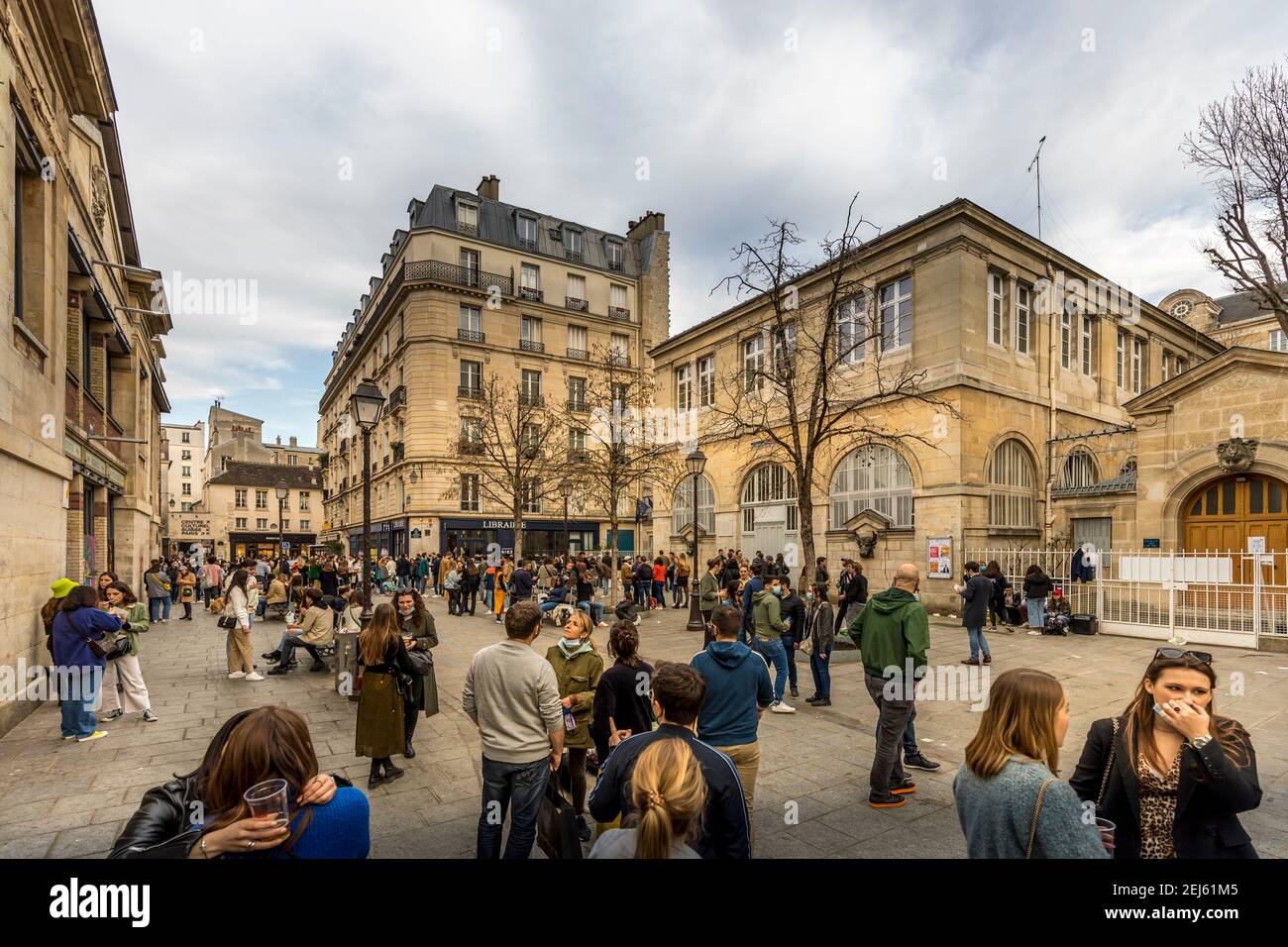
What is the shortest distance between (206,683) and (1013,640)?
1450cm

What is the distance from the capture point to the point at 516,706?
3738mm

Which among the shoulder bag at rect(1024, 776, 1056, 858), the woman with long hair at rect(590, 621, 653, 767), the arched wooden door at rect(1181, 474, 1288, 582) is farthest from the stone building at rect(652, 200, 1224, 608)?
the shoulder bag at rect(1024, 776, 1056, 858)

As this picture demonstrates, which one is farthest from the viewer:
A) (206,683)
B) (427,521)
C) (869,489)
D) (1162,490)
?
(427,521)

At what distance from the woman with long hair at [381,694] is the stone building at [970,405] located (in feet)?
38.4

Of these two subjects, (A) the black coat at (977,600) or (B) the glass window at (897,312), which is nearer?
(A) the black coat at (977,600)

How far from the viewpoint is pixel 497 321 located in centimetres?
3722

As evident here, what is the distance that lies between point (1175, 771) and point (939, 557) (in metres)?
15.9

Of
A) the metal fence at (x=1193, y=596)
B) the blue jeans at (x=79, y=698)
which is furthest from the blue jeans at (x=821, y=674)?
the metal fence at (x=1193, y=596)

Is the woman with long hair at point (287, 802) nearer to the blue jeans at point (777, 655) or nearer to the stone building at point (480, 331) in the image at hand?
the blue jeans at point (777, 655)

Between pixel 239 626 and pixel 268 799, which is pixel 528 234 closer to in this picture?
pixel 239 626

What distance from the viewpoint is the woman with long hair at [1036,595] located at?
13625 millimetres
